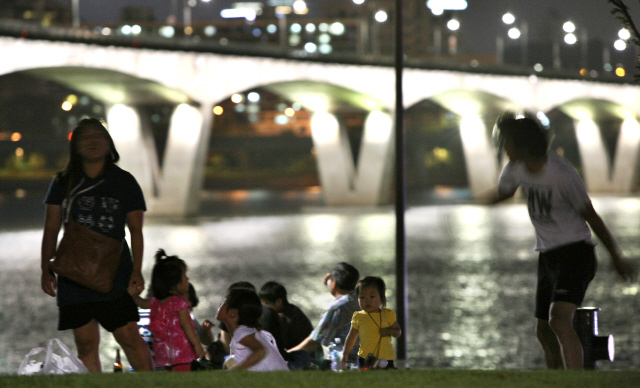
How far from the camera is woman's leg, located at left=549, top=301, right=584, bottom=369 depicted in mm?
4582

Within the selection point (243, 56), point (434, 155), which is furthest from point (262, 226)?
point (434, 155)

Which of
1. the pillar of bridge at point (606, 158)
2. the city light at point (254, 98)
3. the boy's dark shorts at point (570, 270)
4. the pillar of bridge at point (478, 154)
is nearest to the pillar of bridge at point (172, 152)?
the pillar of bridge at point (478, 154)

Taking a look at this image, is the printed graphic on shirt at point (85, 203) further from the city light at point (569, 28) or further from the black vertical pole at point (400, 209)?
the city light at point (569, 28)

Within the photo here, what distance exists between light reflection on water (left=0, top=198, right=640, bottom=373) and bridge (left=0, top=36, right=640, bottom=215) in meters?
4.09

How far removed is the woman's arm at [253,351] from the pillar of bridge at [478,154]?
5271cm

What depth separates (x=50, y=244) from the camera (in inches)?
186

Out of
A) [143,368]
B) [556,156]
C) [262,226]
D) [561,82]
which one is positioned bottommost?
[262,226]

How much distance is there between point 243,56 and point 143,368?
1467 inches

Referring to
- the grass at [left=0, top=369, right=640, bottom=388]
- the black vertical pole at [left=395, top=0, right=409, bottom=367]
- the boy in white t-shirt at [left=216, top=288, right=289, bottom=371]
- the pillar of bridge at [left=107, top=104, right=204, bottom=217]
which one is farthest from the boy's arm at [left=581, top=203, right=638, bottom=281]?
the pillar of bridge at [left=107, top=104, right=204, bottom=217]

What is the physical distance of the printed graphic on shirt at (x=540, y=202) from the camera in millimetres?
4718

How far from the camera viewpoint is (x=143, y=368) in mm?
4781

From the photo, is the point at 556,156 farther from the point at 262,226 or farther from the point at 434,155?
the point at 434,155

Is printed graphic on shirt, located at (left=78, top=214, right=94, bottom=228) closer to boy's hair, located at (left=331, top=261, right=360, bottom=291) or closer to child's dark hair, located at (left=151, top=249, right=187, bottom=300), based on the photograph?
child's dark hair, located at (left=151, top=249, right=187, bottom=300)

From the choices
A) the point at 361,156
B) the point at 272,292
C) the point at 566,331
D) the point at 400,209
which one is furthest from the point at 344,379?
the point at 361,156
